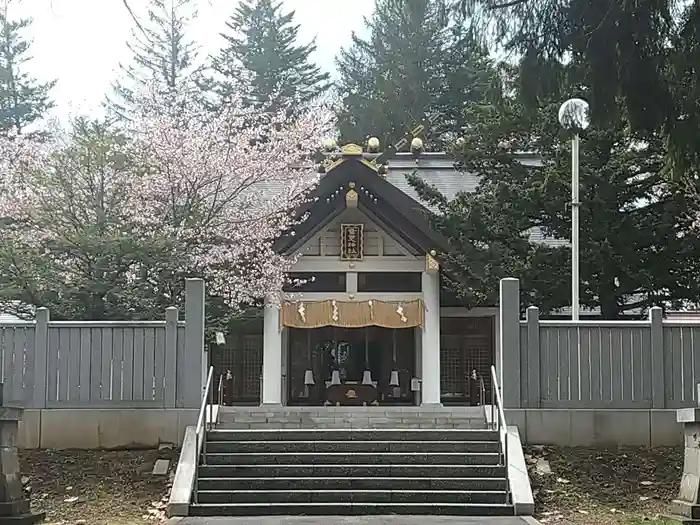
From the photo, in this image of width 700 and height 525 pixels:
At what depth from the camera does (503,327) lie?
39.9 feet

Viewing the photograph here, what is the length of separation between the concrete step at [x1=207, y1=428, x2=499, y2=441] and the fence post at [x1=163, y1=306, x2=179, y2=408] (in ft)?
Result: 2.30

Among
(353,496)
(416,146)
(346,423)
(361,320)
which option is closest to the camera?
(353,496)

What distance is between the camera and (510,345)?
12062 mm

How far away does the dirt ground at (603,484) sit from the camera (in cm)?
987

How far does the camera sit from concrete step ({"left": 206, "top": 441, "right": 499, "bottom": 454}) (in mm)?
11508

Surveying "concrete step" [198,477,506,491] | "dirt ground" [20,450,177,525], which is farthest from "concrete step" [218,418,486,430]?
"concrete step" [198,477,506,491]

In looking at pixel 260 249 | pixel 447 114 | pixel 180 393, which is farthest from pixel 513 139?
pixel 447 114

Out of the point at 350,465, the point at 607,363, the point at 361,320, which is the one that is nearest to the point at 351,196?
the point at 361,320

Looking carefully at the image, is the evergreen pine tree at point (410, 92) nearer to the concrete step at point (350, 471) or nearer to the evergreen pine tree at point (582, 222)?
the evergreen pine tree at point (582, 222)

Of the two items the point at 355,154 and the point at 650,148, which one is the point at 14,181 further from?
the point at 650,148

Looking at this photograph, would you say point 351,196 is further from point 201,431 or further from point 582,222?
point 201,431

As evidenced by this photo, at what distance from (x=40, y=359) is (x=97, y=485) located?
2152 mm

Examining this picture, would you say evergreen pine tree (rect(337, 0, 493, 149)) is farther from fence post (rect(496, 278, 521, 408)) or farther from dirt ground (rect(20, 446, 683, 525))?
dirt ground (rect(20, 446, 683, 525))

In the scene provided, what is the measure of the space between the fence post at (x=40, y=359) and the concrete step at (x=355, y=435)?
2.24 meters
